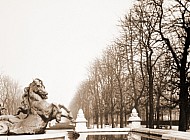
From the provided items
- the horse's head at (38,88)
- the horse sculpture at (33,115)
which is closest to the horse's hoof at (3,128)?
the horse sculpture at (33,115)

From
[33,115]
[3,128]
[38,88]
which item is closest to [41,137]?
[3,128]

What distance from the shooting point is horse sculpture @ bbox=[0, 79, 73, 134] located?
7715 millimetres

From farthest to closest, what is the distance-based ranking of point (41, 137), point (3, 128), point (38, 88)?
point (38, 88) → point (3, 128) → point (41, 137)

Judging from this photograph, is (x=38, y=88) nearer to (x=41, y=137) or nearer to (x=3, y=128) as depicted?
(x=3, y=128)

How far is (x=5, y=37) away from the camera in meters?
26.1

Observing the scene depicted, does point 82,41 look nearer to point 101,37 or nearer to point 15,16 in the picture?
point 101,37

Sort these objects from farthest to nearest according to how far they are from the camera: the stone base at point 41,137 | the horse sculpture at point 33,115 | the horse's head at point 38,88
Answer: the horse's head at point 38,88
the horse sculpture at point 33,115
the stone base at point 41,137

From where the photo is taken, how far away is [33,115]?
826 centimetres

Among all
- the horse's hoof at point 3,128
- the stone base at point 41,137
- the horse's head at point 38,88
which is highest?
the horse's head at point 38,88

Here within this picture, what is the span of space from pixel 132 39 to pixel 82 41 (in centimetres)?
908

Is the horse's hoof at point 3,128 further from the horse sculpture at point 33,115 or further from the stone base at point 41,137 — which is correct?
the stone base at point 41,137

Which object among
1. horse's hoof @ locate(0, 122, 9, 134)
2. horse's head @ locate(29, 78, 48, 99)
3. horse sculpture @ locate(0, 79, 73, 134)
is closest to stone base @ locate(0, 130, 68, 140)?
horse sculpture @ locate(0, 79, 73, 134)

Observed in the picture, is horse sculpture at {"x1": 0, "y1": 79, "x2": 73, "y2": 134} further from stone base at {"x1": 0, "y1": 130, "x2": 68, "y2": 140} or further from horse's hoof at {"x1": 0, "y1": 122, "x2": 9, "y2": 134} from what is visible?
stone base at {"x1": 0, "y1": 130, "x2": 68, "y2": 140}

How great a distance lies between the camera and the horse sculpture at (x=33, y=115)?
7.71 meters
